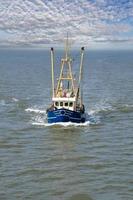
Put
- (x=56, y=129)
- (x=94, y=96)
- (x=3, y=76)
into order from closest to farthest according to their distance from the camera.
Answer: (x=56, y=129) → (x=94, y=96) → (x=3, y=76)

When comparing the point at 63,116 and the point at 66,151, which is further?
the point at 63,116

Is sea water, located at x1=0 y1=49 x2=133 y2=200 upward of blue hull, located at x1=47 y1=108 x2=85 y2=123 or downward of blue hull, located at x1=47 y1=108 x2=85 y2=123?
downward

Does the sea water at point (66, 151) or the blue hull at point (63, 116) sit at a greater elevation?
the blue hull at point (63, 116)

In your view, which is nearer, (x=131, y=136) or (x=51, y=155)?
(x=51, y=155)

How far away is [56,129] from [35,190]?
81.1 feet

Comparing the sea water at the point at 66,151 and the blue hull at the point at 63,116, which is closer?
the sea water at the point at 66,151

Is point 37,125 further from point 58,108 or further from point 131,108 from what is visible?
point 131,108

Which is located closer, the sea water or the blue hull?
the sea water

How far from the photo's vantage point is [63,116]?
72188mm

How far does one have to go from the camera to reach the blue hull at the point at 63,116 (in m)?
72.2

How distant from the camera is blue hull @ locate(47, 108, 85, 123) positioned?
72.2 meters

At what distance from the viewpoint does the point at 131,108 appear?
85.7 meters

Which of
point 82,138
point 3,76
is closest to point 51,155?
point 82,138

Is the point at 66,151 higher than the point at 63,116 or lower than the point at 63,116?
lower
